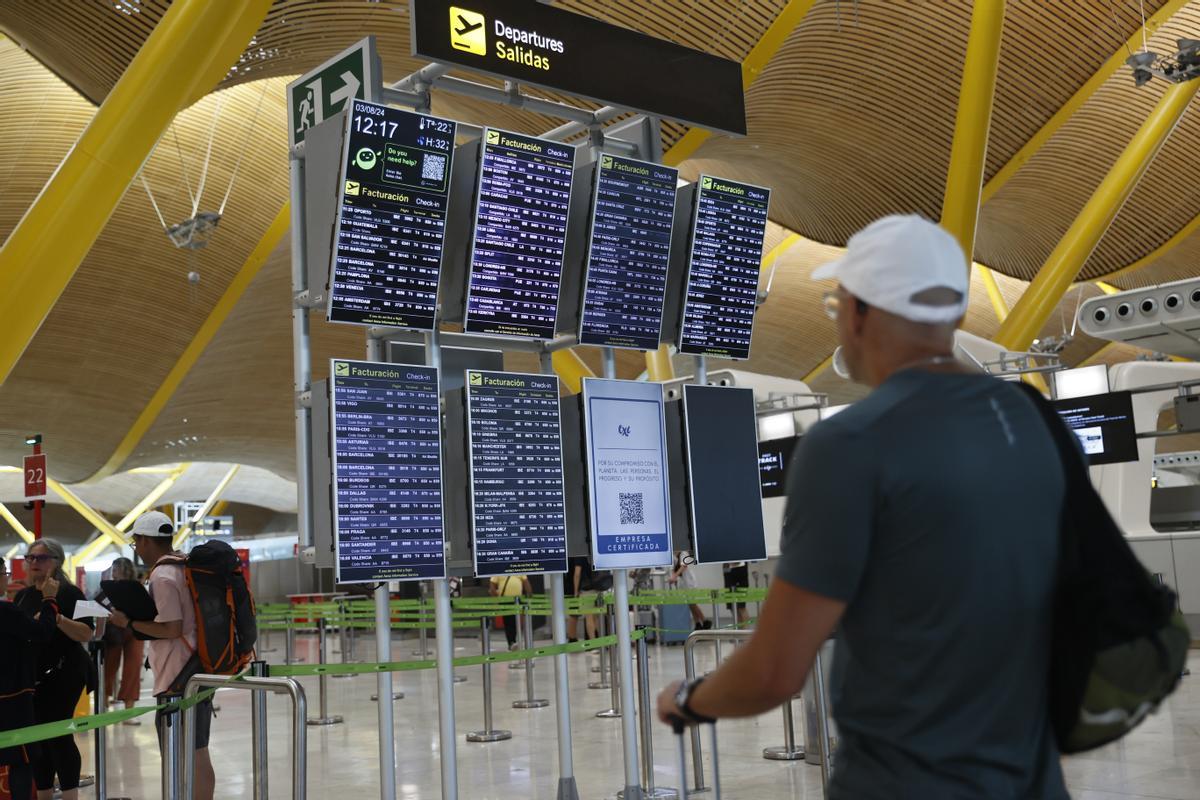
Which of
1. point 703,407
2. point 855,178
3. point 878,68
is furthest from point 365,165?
point 855,178

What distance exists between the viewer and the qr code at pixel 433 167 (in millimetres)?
6375

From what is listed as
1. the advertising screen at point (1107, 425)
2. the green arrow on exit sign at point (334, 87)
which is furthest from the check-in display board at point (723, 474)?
the advertising screen at point (1107, 425)

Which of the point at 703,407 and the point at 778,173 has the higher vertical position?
the point at 778,173

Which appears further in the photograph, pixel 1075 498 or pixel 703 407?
pixel 703 407

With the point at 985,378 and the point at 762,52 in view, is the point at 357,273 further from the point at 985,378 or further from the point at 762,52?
the point at 762,52

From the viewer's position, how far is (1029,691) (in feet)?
6.14

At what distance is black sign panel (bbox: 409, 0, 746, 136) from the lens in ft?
20.7

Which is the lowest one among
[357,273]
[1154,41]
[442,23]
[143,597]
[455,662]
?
[455,662]

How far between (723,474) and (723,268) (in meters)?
1.30

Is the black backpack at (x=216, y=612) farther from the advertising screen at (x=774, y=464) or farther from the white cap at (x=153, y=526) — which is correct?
the advertising screen at (x=774, y=464)

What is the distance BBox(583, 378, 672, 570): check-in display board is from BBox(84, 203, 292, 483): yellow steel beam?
21.9m

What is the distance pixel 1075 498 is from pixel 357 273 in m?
4.62

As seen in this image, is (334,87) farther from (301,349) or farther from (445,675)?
(445,675)

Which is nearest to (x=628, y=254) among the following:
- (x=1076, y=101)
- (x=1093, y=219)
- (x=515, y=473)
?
(x=515, y=473)
